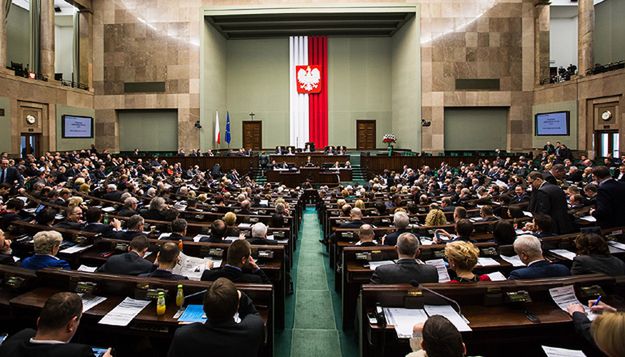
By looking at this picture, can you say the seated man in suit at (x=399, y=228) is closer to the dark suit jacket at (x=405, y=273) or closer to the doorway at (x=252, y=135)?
the dark suit jacket at (x=405, y=273)

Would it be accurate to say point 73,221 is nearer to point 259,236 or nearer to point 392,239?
point 259,236

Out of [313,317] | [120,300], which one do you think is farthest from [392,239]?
[120,300]

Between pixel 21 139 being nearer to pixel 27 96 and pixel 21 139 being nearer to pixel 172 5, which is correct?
pixel 27 96

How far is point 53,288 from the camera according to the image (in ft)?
11.5

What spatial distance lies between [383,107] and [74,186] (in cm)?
1922

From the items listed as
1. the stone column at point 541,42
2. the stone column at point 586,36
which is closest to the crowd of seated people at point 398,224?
the stone column at point 586,36

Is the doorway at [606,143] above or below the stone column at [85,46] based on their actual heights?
below

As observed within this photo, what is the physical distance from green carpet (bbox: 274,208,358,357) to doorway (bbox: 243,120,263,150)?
19.3 m

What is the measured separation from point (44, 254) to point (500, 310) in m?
3.89

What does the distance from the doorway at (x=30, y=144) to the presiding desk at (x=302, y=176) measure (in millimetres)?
10123

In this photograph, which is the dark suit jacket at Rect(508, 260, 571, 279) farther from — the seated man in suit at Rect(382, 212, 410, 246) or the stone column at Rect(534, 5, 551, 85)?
the stone column at Rect(534, 5, 551, 85)

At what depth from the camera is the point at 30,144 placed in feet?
60.3

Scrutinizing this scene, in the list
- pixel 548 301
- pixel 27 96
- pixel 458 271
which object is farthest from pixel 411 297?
pixel 27 96

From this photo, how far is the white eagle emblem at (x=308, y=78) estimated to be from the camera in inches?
1028
